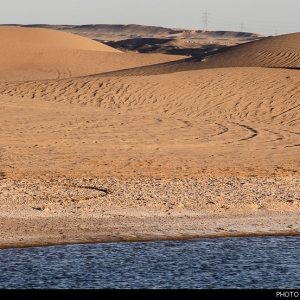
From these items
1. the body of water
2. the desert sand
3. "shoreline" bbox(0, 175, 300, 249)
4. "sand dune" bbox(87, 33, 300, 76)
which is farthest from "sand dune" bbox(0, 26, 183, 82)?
the body of water

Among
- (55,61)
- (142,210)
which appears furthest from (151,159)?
(55,61)

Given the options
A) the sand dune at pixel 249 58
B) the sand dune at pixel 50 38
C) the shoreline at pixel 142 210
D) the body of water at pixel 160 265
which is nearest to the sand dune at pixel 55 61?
the sand dune at pixel 249 58

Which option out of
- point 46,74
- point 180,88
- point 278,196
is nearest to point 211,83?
point 180,88

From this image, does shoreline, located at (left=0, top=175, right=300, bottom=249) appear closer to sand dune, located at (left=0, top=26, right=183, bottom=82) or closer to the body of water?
the body of water

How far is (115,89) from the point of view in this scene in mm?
25125

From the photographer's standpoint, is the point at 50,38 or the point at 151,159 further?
the point at 50,38

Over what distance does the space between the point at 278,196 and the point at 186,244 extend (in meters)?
2.90

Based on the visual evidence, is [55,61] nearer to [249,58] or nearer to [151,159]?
[249,58]

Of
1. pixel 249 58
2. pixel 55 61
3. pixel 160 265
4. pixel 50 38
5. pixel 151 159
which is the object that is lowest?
pixel 55 61

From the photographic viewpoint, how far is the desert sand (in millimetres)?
9609

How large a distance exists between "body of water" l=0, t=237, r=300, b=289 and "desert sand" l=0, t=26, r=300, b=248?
397 millimetres

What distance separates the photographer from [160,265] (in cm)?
785

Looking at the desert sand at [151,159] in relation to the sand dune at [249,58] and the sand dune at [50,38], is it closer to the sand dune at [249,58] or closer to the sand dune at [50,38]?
the sand dune at [249,58]

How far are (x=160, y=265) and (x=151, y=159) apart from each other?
6168 mm
